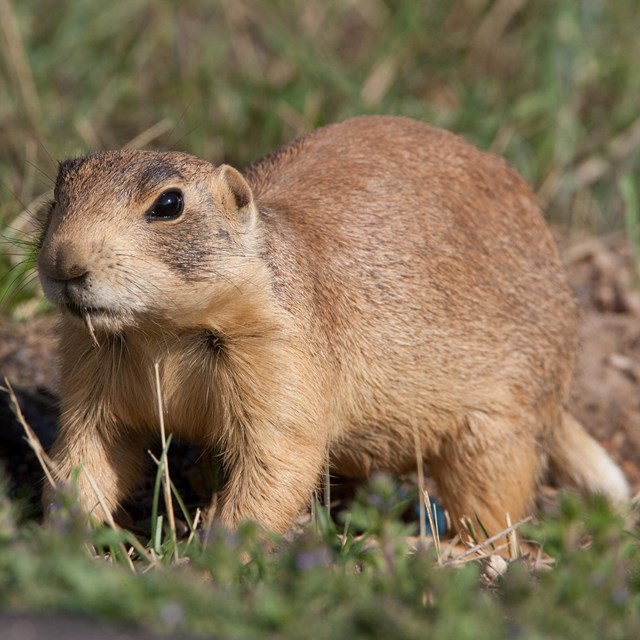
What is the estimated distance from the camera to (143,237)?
11.2 ft

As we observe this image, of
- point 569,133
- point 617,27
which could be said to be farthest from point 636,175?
point 617,27

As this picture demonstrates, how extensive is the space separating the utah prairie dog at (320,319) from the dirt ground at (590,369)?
20.6 inches

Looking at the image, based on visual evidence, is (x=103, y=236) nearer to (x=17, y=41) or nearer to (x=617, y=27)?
(x=17, y=41)

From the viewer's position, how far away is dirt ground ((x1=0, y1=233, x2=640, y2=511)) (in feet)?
15.7

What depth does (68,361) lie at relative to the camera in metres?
3.95

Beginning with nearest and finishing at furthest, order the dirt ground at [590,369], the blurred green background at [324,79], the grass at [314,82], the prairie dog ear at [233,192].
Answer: the prairie dog ear at [233,192], the dirt ground at [590,369], the grass at [314,82], the blurred green background at [324,79]

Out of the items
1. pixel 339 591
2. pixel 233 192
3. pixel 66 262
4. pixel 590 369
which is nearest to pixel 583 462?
pixel 590 369

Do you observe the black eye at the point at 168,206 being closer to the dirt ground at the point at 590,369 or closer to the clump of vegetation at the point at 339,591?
the clump of vegetation at the point at 339,591

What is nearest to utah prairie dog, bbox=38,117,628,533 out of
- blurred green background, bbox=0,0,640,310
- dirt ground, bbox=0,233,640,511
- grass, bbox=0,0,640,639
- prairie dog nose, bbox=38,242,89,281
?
prairie dog nose, bbox=38,242,89,281

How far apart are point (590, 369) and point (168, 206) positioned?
3.22 m

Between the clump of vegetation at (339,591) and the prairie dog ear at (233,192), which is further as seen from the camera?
the prairie dog ear at (233,192)

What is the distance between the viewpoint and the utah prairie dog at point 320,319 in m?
3.50

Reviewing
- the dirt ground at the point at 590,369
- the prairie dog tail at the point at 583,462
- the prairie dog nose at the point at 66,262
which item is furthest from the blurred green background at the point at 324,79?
the prairie dog nose at the point at 66,262

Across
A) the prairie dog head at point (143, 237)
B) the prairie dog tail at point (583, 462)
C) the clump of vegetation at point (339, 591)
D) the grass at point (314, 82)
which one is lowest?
the prairie dog tail at point (583, 462)
